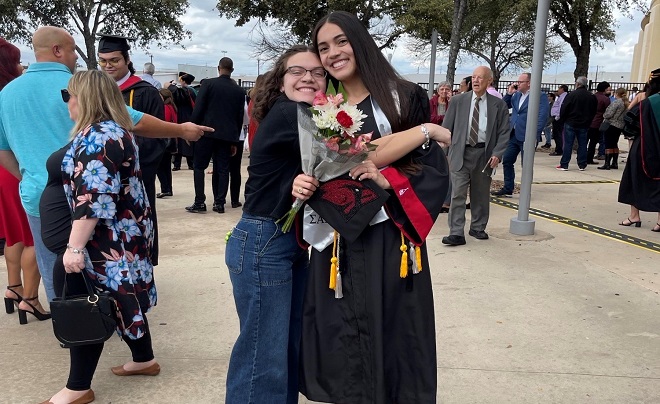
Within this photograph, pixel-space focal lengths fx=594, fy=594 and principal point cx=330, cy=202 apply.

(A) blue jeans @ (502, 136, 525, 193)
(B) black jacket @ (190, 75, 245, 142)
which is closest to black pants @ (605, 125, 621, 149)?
(A) blue jeans @ (502, 136, 525, 193)

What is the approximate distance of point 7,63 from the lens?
414 cm

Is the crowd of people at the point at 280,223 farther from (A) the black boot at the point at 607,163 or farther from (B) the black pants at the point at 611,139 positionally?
(A) the black boot at the point at 607,163

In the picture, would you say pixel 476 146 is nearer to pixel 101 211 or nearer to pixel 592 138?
pixel 101 211

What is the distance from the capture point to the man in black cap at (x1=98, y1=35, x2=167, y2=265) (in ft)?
13.3

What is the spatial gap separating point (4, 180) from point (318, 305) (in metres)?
2.79

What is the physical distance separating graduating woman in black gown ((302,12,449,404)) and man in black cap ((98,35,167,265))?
1853mm

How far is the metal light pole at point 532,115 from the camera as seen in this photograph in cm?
622

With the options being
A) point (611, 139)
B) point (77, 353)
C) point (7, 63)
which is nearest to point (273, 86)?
point (77, 353)

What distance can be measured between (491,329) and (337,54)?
96.3 inches

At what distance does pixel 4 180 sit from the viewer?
4031 millimetres

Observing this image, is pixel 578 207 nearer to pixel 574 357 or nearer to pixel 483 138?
pixel 483 138

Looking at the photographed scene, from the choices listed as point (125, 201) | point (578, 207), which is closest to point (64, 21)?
point (578, 207)

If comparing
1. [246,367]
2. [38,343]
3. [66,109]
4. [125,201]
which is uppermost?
[66,109]

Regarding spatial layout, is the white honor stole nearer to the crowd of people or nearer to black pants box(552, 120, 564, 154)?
the crowd of people
